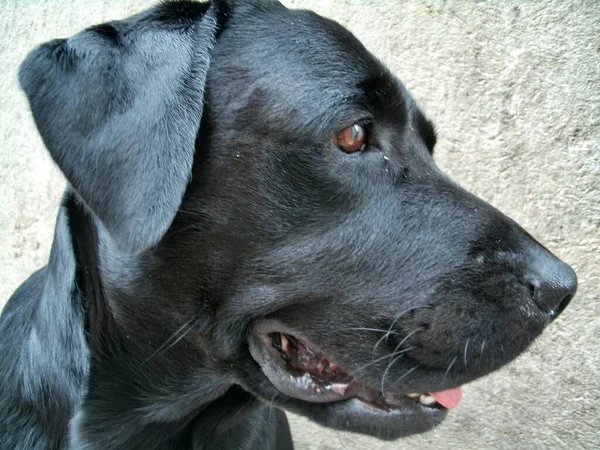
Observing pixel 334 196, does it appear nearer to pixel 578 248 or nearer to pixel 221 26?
pixel 221 26

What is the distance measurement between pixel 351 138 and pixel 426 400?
73 cm

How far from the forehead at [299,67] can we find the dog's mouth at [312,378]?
589mm

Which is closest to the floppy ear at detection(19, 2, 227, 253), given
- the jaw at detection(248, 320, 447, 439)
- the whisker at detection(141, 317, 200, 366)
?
the whisker at detection(141, 317, 200, 366)

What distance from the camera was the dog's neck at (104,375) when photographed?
1806 millimetres

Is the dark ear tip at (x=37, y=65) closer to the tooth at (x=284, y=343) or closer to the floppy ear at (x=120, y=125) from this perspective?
the floppy ear at (x=120, y=125)

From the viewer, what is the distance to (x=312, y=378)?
69.9 inches

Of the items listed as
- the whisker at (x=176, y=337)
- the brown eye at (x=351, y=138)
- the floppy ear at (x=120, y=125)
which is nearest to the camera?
the floppy ear at (x=120, y=125)

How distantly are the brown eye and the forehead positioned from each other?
0.03m

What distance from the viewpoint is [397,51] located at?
2.88 meters

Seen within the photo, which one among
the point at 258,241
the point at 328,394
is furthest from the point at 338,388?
the point at 258,241

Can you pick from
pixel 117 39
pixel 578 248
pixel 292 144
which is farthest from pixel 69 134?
pixel 578 248

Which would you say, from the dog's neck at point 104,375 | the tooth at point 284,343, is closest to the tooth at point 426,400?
the tooth at point 284,343

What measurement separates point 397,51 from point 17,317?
1849 millimetres

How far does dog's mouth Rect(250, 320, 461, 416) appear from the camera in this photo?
5.70 ft
